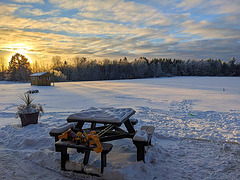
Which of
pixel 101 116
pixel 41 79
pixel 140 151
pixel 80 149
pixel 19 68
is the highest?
pixel 19 68

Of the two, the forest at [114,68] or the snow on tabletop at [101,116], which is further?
the forest at [114,68]

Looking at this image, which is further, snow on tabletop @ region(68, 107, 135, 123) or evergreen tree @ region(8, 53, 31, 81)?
evergreen tree @ region(8, 53, 31, 81)

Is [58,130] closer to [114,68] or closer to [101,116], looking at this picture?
[101,116]

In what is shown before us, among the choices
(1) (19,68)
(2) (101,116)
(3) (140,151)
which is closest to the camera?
(3) (140,151)

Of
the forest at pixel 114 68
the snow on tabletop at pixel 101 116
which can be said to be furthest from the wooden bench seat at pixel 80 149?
the forest at pixel 114 68

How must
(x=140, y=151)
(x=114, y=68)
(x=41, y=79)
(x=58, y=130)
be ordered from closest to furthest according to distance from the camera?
1. (x=140, y=151)
2. (x=58, y=130)
3. (x=41, y=79)
4. (x=114, y=68)

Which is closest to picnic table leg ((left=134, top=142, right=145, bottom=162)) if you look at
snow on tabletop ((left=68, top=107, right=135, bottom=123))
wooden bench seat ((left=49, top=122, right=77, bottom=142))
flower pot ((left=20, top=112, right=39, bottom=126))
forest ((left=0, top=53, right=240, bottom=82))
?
snow on tabletop ((left=68, top=107, right=135, bottom=123))

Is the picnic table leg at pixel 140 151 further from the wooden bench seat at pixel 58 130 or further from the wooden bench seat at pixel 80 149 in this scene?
the wooden bench seat at pixel 58 130

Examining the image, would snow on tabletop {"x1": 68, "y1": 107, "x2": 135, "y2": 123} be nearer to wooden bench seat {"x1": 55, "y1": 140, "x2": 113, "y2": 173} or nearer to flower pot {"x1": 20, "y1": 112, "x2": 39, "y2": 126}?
wooden bench seat {"x1": 55, "y1": 140, "x2": 113, "y2": 173}

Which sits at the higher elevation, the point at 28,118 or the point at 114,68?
the point at 114,68

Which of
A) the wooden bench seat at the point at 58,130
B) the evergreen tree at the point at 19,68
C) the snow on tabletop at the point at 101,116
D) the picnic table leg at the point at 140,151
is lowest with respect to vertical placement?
the picnic table leg at the point at 140,151

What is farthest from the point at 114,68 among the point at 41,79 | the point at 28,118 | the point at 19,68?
the point at 28,118

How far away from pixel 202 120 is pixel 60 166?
526 centimetres

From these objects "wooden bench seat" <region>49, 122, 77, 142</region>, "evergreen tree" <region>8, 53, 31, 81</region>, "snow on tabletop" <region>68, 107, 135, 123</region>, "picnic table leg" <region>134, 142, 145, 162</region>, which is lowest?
"picnic table leg" <region>134, 142, 145, 162</region>
